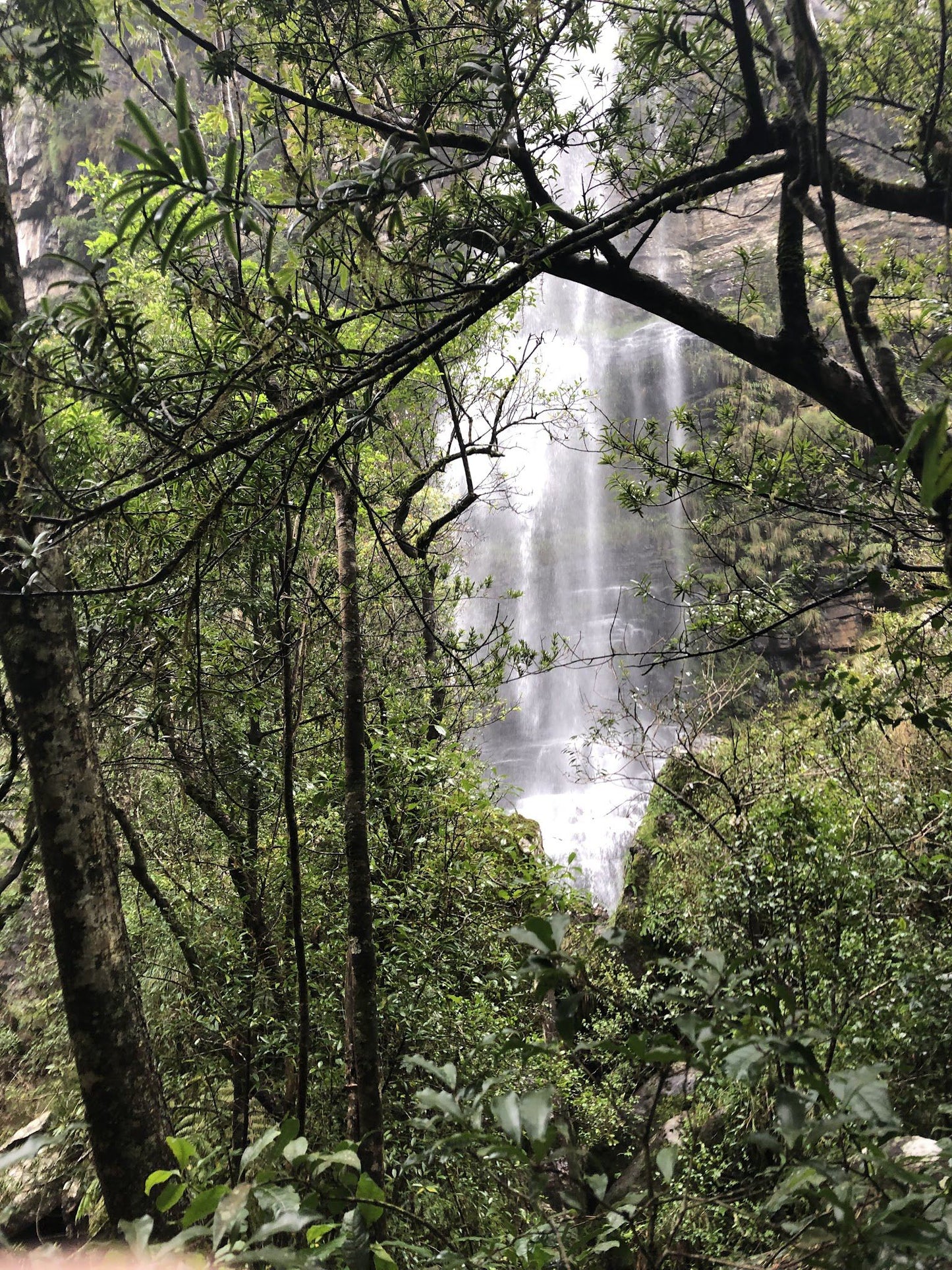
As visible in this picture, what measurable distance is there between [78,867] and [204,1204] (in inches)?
58.6

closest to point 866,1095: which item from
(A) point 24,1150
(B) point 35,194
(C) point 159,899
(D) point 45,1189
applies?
(A) point 24,1150

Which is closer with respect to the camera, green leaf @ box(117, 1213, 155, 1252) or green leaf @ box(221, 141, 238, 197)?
green leaf @ box(117, 1213, 155, 1252)

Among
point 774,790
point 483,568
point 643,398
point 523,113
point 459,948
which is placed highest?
point 643,398

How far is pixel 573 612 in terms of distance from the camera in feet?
58.1

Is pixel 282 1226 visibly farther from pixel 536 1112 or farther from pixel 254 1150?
pixel 536 1112

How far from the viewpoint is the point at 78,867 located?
2.02m

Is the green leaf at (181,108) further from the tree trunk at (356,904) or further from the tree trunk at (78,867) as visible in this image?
the tree trunk at (356,904)

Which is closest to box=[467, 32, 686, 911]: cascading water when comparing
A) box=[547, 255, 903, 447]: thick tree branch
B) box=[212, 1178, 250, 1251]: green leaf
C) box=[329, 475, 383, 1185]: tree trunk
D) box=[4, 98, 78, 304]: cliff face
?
box=[329, 475, 383, 1185]: tree trunk

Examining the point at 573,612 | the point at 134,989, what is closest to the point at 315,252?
the point at 134,989

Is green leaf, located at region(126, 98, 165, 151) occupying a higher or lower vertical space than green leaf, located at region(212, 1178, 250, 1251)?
higher

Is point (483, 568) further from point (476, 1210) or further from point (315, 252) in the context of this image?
point (315, 252)

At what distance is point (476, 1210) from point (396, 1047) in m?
0.80

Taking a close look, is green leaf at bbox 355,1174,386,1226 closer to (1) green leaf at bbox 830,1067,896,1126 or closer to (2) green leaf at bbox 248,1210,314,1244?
(2) green leaf at bbox 248,1210,314,1244

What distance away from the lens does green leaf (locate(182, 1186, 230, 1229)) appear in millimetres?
764
